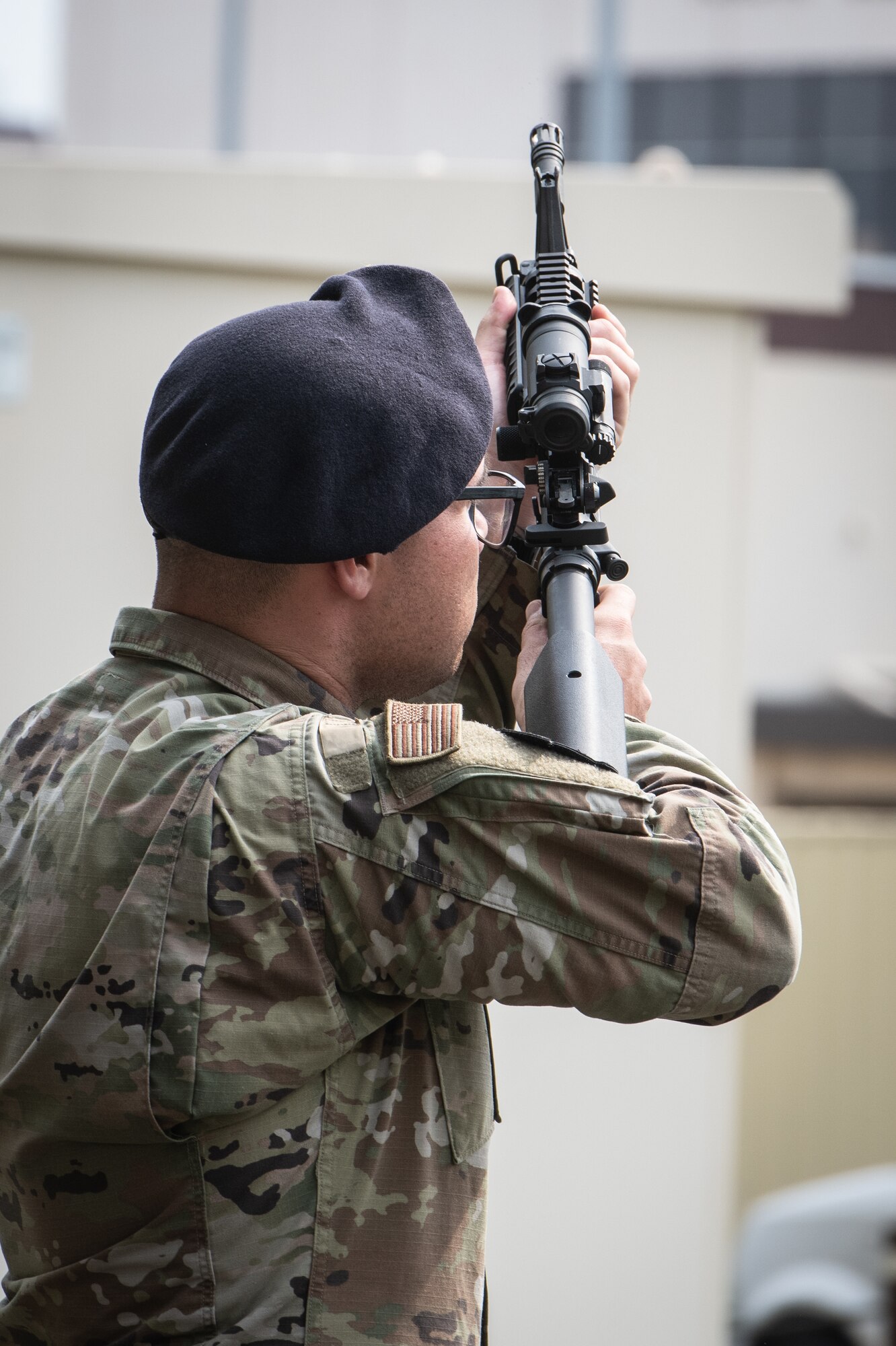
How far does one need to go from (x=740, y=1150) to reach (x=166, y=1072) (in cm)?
643

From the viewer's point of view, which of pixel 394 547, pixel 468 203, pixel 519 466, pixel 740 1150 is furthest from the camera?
pixel 740 1150

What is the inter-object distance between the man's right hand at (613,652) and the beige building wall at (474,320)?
7.69 ft

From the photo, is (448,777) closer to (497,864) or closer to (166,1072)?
(497,864)

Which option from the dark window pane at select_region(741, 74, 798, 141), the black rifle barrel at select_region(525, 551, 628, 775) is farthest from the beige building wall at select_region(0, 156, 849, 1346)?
the dark window pane at select_region(741, 74, 798, 141)

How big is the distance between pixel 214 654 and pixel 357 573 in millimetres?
166

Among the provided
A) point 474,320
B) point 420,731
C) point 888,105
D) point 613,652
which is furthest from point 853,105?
point 420,731

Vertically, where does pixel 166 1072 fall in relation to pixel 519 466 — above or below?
below

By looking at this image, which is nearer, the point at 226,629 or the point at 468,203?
the point at 226,629

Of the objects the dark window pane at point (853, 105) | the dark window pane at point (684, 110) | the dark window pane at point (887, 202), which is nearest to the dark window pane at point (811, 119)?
the dark window pane at point (853, 105)

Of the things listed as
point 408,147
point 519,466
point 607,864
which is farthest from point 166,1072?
point 408,147

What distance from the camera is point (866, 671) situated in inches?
404

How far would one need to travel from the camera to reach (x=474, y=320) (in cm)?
382

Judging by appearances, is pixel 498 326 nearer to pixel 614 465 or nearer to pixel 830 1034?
pixel 614 465

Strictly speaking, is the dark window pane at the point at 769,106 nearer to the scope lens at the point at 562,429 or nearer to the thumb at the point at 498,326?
the thumb at the point at 498,326
